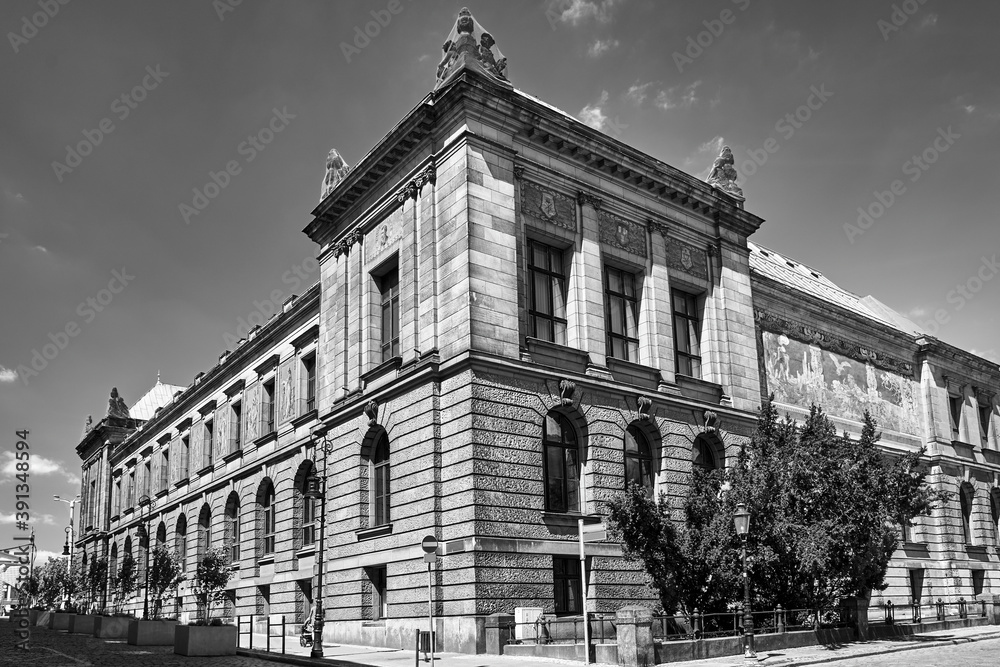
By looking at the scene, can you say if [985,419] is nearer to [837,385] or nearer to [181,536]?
[837,385]

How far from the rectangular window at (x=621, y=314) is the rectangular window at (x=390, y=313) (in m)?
7.92

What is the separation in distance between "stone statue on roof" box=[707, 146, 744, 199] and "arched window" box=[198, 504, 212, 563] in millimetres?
34987

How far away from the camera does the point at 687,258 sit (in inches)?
1507

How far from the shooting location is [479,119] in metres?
32.0

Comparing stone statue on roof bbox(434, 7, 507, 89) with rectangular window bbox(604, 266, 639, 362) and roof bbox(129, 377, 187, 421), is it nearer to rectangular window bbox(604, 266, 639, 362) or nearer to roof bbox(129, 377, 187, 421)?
rectangular window bbox(604, 266, 639, 362)

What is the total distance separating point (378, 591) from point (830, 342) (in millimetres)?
27725

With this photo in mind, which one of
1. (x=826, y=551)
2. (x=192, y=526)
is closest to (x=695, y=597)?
(x=826, y=551)

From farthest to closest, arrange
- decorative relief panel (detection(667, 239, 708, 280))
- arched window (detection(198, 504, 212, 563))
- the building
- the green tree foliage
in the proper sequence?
arched window (detection(198, 504, 212, 563)) < decorative relief panel (detection(667, 239, 708, 280)) < the building < the green tree foliage

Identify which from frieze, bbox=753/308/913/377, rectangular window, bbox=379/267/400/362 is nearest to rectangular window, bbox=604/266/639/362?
rectangular window, bbox=379/267/400/362

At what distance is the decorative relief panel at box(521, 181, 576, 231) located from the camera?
108 feet

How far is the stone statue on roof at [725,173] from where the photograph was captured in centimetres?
4175

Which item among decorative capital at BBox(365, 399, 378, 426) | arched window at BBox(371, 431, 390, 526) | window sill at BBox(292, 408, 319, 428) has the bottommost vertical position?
arched window at BBox(371, 431, 390, 526)

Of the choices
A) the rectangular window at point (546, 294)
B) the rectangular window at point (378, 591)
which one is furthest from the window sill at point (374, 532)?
the rectangular window at point (546, 294)

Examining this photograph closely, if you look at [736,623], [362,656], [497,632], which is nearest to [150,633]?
[362,656]
